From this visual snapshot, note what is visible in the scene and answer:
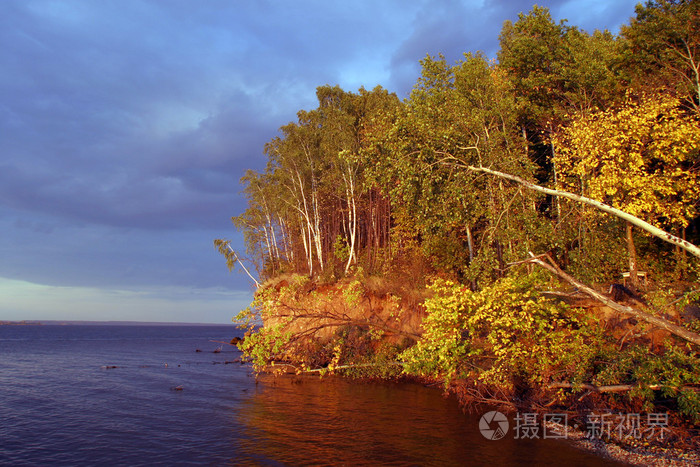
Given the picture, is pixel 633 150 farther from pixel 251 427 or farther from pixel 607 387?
pixel 251 427

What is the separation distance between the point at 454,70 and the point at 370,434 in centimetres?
2009

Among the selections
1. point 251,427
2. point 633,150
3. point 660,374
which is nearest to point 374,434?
point 251,427

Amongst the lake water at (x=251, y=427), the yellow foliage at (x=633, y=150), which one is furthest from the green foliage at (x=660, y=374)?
the yellow foliage at (x=633, y=150)

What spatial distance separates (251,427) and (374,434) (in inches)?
191

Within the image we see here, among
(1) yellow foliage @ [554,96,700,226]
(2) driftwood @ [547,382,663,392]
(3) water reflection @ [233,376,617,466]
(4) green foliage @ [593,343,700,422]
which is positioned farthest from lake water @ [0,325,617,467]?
(1) yellow foliage @ [554,96,700,226]

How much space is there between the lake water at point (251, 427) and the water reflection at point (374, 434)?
1.4 inches

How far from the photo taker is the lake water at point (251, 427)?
13078 mm

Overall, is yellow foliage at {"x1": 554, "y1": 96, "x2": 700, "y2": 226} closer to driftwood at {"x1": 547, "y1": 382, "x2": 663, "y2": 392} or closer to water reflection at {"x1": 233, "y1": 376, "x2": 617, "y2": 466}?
driftwood at {"x1": 547, "y1": 382, "x2": 663, "y2": 392}

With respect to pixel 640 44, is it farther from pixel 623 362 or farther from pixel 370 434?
pixel 370 434

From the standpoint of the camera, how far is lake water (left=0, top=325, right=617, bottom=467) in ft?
42.9

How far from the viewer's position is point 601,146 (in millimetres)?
14352

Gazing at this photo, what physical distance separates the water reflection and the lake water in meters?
0.04

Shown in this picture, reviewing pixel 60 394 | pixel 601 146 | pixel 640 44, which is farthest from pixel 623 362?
pixel 60 394

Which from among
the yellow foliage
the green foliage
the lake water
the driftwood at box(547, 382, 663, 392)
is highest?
the yellow foliage
